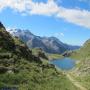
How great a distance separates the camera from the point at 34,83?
64812 millimetres

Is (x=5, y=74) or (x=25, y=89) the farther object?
(x=5, y=74)

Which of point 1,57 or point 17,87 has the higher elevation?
point 1,57

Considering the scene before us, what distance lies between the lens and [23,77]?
67.1 meters

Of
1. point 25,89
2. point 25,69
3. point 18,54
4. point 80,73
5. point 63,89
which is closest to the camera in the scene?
point 25,89

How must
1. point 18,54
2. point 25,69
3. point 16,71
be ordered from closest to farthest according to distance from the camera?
point 16,71
point 25,69
point 18,54

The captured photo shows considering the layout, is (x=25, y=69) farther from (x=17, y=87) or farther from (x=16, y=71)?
(x=17, y=87)

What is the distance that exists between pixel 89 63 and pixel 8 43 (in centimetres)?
3281

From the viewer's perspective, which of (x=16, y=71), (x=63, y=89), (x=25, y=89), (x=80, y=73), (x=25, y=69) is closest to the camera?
(x=25, y=89)

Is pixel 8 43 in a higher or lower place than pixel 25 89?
higher

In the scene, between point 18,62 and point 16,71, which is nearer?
point 16,71

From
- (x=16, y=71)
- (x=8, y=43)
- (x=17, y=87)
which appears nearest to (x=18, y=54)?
(x=8, y=43)

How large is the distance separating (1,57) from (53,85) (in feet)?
58.7

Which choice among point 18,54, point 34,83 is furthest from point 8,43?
point 34,83

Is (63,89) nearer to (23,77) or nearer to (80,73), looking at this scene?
(23,77)
